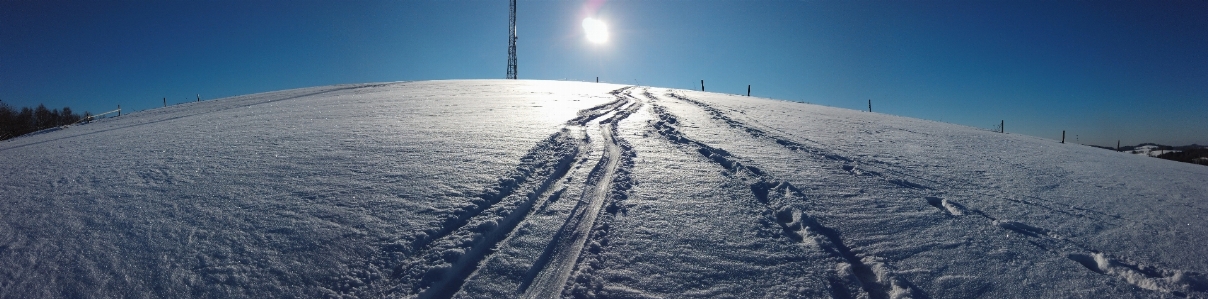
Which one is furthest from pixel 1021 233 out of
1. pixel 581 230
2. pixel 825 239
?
pixel 581 230

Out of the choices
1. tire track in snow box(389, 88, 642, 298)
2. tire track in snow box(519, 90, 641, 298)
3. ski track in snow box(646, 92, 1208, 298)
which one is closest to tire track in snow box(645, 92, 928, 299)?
ski track in snow box(646, 92, 1208, 298)

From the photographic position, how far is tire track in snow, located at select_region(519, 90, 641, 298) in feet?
8.83

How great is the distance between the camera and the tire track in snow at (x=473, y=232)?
2.69 meters

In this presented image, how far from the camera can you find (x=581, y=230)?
132 inches

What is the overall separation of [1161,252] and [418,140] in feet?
23.0

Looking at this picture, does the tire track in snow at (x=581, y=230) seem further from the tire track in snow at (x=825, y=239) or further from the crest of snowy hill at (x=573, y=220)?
the tire track in snow at (x=825, y=239)

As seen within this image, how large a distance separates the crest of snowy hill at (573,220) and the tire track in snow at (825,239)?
0.8 inches

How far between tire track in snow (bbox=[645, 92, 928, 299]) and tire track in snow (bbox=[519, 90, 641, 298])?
1270 mm

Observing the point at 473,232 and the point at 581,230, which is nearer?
the point at 473,232

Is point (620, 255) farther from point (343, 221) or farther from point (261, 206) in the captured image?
point (261, 206)

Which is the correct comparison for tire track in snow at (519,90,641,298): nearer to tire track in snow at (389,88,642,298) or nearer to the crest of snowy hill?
the crest of snowy hill

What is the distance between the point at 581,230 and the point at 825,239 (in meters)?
1.79

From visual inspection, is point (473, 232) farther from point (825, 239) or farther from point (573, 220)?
point (825, 239)

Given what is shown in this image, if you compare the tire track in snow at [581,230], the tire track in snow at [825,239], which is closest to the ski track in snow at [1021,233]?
the tire track in snow at [825,239]
